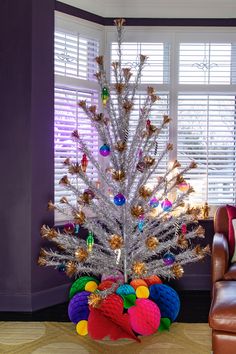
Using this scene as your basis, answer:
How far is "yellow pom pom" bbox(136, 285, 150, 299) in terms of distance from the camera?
3.19 meters

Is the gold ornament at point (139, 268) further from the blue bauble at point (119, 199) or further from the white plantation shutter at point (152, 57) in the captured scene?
the white plantation shutter at point (152, 57)

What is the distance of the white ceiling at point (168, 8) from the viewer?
165 inches

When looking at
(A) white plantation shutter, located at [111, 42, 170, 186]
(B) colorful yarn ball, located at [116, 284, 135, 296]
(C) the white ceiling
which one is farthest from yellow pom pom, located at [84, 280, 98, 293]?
(C) the white ceiling

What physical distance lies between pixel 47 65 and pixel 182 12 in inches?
55.1

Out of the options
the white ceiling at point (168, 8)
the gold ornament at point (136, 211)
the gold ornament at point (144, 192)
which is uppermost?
the white ceiling at point (168, 8)

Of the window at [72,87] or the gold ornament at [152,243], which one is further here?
the window at [72,87]

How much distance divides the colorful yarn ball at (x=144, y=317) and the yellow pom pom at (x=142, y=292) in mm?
94

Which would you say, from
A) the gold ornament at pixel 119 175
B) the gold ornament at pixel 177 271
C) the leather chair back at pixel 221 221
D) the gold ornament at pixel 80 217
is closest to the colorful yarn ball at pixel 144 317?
the gold ornament at pixel 177 271

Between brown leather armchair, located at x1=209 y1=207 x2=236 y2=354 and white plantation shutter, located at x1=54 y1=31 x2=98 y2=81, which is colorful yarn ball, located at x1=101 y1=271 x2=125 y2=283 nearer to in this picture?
brown leather armchair, located at x1=209 y1=207 x2=236 y2=354

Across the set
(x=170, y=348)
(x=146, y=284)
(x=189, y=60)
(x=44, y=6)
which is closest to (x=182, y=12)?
(x=189, y=60)

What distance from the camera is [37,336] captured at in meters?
3.11

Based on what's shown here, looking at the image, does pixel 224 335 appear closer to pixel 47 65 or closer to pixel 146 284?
pixel 146 284

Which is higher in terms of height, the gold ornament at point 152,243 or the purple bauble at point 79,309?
the gold ornament at point 152,243

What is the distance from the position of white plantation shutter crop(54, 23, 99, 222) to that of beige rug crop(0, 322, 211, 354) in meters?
1.02
